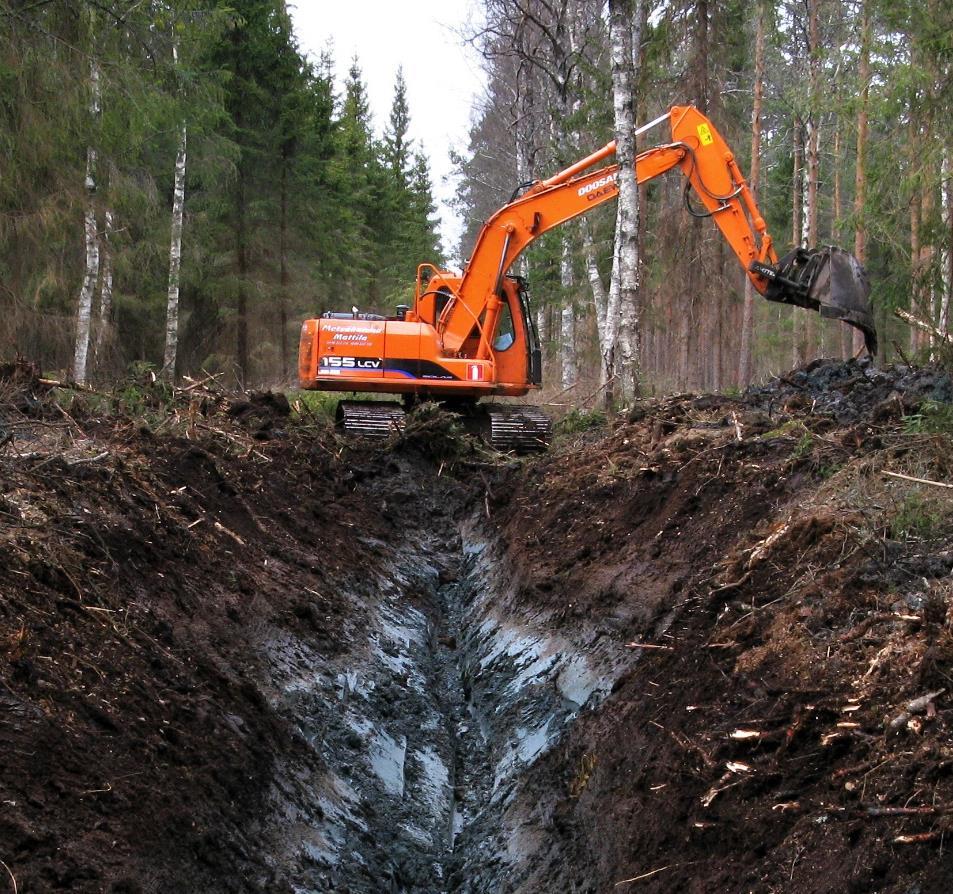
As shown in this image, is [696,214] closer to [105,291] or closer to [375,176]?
[105,291]

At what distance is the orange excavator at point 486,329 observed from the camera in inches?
517

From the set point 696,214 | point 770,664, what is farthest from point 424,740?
point 696,214

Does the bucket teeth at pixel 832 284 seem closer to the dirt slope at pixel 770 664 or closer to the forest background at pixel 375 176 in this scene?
the forest background at pixel 375 176

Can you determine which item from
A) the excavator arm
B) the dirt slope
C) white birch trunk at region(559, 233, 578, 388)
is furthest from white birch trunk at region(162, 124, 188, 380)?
the dirt slope

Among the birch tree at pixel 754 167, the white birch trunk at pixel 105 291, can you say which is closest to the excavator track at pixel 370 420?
the white birch trunk at pixel 105 291

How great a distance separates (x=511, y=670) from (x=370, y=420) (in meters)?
7.23

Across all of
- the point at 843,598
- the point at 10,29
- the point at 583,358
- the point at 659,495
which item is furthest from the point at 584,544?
the point at 583,358

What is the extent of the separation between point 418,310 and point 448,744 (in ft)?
30.1

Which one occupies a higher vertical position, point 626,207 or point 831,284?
point 626,207

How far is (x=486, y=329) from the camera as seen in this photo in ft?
46.8

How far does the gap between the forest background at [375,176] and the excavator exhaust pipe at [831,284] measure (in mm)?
667

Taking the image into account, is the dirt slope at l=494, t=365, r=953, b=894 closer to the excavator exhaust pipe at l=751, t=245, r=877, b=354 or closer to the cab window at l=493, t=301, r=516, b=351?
the excavator exhaust pipe at l=751, t=245, r=877, b=354

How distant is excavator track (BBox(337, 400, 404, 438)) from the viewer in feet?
46.2

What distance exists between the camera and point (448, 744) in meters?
6.76
